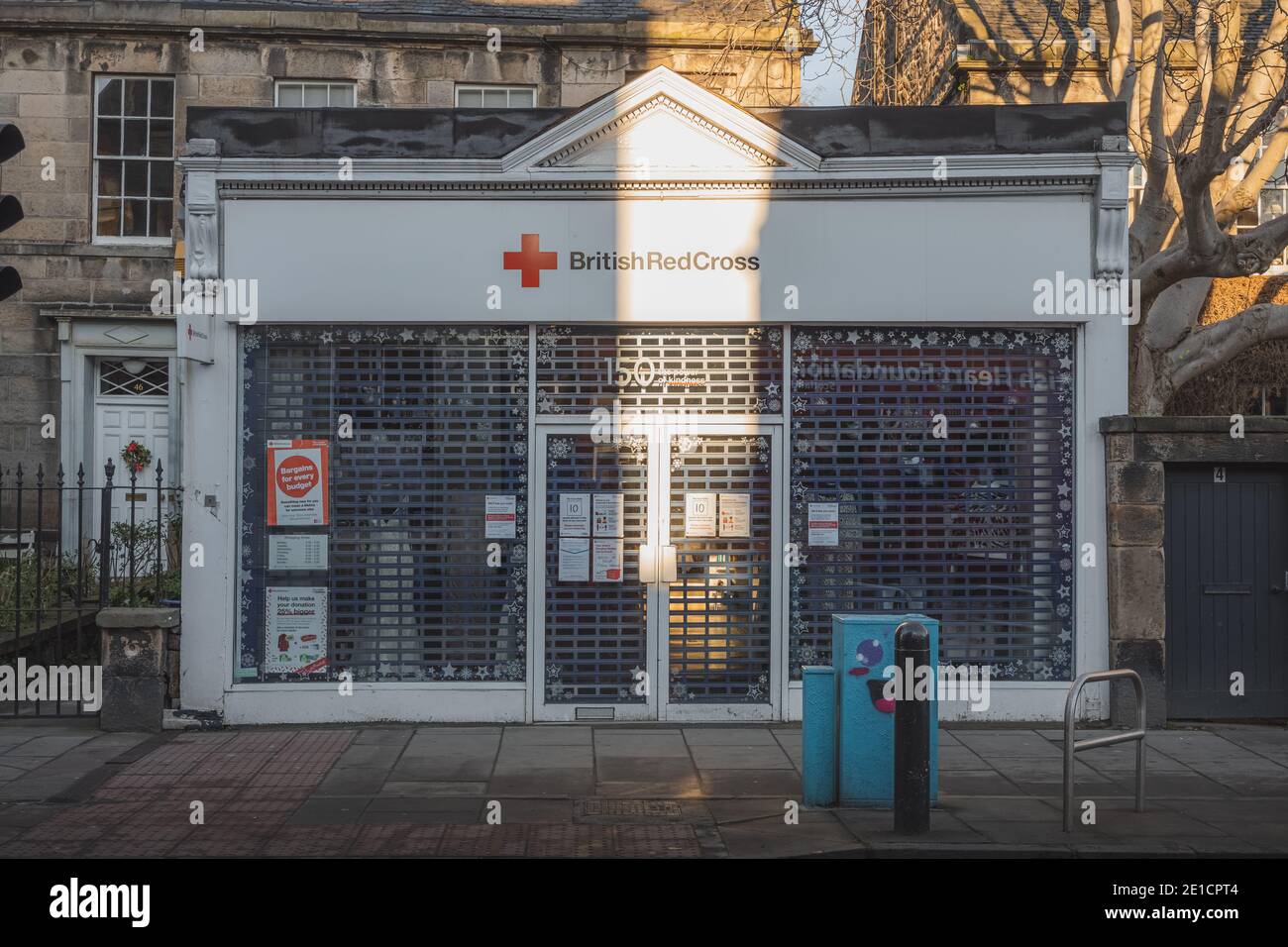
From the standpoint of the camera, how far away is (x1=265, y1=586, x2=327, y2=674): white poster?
10672 mm

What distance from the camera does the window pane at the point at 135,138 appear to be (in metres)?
17.8

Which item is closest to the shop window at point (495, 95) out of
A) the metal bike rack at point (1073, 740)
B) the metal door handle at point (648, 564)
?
the metal door handle at point (648, 564)

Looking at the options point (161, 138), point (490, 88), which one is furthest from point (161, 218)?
point (490, 88)

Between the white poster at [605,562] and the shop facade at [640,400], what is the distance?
0.02 m

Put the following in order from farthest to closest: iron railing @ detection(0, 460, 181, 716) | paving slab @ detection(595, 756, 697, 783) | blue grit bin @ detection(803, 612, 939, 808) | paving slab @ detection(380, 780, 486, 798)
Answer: iron railing @ detection(0, 460, 181, 716)
paving slab @ detection(595, 756, 697, 783)
paving slab @ detection(380, 780, 486, 798)
blue grit bin @ detection(803, 612, 939, 808)

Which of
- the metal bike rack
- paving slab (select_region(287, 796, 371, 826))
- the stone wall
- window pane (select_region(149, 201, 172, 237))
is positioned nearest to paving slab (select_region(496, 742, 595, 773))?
paving slab (select_region(287, 796, 371, 826))

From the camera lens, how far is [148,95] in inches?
703

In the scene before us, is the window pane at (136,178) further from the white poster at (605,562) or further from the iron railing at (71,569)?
the white poster at (605,562)

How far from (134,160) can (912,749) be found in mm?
14740

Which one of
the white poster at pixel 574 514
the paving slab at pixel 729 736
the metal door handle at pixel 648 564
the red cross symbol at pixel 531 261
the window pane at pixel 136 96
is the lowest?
the paving slab at pixel 729 736

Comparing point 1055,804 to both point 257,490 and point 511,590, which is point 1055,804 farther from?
point 257,490

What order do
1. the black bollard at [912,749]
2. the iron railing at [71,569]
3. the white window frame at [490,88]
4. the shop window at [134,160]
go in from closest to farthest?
the black bollard at [912,749] → the iron railing at [71,569] → the shop window at [134,160] → the white window frame at [490,88]

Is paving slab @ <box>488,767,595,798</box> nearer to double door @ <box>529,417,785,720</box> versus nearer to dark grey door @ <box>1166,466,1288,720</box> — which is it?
double door @ <box>529,417,785,720</box>

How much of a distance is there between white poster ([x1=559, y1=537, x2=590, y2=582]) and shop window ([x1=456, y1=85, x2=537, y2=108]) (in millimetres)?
9178
